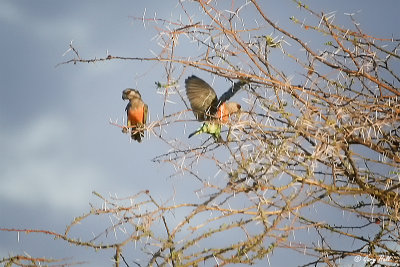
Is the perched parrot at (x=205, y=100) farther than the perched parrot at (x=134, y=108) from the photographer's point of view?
No

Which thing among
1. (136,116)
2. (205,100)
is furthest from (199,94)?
(136,116)

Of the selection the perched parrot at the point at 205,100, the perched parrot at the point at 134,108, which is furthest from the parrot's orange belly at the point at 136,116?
the perched parrot at the point at 205,100

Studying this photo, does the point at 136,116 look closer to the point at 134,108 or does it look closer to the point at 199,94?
the point at 134,108

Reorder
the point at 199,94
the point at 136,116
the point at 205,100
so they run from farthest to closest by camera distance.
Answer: the point at 136,116
the point at 199,94
the point at 205,100

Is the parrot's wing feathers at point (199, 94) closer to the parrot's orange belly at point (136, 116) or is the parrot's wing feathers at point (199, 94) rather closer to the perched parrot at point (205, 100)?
the perched parrot at point (205, 100)

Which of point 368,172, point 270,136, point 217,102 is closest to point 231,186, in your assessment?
point 270,136

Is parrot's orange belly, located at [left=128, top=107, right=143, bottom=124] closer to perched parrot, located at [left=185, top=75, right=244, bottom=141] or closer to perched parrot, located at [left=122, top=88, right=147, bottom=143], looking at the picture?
perched parrot, located at [left=122, top=88, right=147, bottom=143]

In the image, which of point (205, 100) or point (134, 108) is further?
point (134, 108)

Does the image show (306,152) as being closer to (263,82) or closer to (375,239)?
(263,82)

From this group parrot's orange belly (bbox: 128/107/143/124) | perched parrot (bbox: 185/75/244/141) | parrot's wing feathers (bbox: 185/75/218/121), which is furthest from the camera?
parrot's orange belly (bbox: 128/107/143/124)

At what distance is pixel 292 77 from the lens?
3092 mm

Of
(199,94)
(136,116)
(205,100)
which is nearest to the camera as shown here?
(205,100)

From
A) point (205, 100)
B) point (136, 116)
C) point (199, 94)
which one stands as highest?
point (136, 116)

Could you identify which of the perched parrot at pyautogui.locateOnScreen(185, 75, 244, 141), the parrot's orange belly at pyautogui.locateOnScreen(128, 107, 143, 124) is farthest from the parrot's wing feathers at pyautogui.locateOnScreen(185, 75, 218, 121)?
the parrot's orange belly at pyautogui.locateOnScreen(128, 107, 143, 124)
